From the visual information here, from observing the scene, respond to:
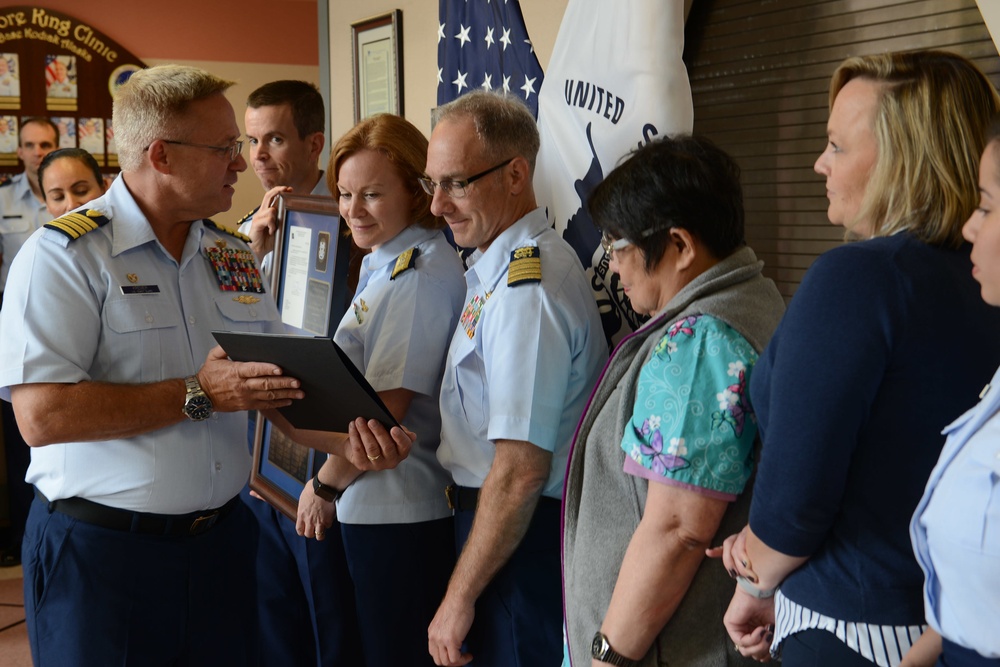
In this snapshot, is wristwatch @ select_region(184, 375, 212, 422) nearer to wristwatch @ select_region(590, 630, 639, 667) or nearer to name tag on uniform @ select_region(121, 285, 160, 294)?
name tag on uniform @ select_region(121, 285, 160, 294)

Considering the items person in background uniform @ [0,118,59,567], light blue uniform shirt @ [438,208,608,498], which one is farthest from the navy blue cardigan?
person in background uniform @ [0,118,59,567]

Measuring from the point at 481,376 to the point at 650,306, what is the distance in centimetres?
45

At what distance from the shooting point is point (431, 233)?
2143mm

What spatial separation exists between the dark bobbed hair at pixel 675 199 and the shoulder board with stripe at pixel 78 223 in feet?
3.23

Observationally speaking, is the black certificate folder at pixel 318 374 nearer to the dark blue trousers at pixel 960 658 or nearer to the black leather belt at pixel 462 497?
the black leather belt at pixel 462 497

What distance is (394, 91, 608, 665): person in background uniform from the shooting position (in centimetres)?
162

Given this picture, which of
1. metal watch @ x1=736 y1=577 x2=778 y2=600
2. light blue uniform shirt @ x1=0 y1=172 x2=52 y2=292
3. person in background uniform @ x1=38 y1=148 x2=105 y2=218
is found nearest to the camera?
metal watch @ x1=736 y1=577 x2=778 y2=600

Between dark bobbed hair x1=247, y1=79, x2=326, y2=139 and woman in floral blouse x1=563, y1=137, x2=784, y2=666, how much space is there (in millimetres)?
1622

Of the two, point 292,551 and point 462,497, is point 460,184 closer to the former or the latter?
point 462,497

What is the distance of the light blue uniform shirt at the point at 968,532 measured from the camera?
855 millimetres

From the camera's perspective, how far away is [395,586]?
1.96m

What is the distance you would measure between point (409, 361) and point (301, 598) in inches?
35.2

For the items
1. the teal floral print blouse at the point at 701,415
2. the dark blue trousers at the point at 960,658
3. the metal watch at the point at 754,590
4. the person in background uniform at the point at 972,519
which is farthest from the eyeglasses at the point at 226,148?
the dark blue trousers at the point at 960,658

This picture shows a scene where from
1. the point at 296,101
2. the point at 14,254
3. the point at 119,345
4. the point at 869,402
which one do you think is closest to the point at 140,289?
the point at 119,345
